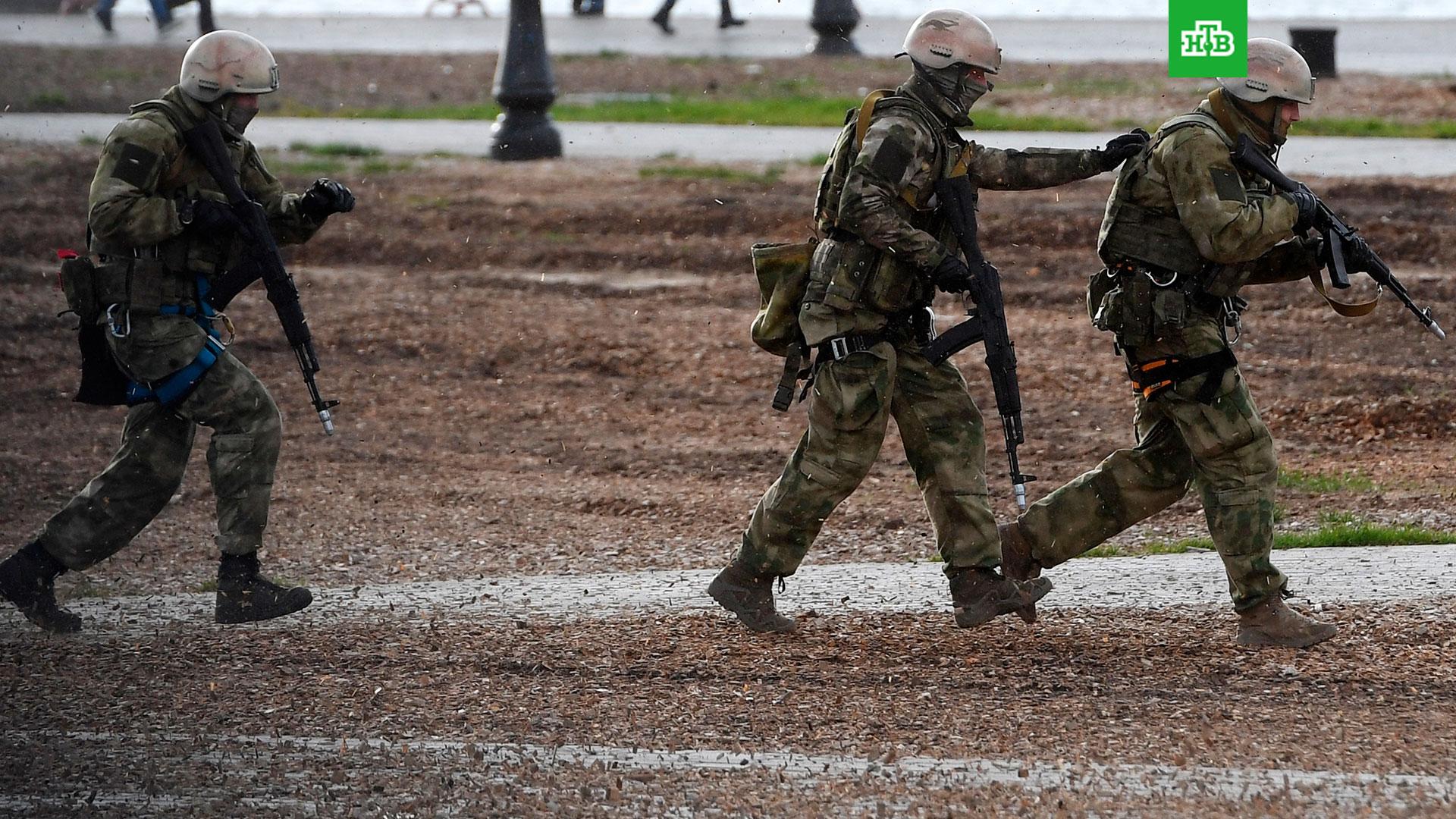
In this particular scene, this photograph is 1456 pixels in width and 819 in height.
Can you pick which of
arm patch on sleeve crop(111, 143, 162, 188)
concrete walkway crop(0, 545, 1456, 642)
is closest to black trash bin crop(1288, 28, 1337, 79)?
concrete walkway crop(0, 545, 1456, 642)

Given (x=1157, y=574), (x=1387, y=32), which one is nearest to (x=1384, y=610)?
(x=1157, y=574)

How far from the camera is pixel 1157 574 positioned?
6.38 meters

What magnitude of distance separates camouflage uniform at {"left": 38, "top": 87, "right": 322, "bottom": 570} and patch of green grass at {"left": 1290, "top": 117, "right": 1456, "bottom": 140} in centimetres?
1049

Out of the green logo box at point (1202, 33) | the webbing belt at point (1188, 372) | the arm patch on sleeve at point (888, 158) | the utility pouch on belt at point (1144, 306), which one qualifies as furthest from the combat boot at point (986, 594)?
the green logo box at point (1202, 33)

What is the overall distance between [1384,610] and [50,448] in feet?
21.0

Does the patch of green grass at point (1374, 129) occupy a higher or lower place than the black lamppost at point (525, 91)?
lower

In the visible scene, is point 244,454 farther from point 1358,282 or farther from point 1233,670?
point 1358,282

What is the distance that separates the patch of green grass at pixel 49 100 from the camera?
18.3 meters

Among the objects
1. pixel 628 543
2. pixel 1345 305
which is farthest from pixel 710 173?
pixel 1345 305

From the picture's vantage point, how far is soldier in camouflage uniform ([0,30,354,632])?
18.8ft

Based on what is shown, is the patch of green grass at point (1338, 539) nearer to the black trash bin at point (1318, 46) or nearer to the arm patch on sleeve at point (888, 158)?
the arm patch on sleeve at point (888, 158)

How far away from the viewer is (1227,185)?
17.2 ft

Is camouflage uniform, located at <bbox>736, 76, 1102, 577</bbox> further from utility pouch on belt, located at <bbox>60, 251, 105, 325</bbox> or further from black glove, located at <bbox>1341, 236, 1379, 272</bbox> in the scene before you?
utility pouch on belt, located at <bbox>60, 251, 105, 325</bbox>

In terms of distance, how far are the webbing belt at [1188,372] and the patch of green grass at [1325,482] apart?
241cm
